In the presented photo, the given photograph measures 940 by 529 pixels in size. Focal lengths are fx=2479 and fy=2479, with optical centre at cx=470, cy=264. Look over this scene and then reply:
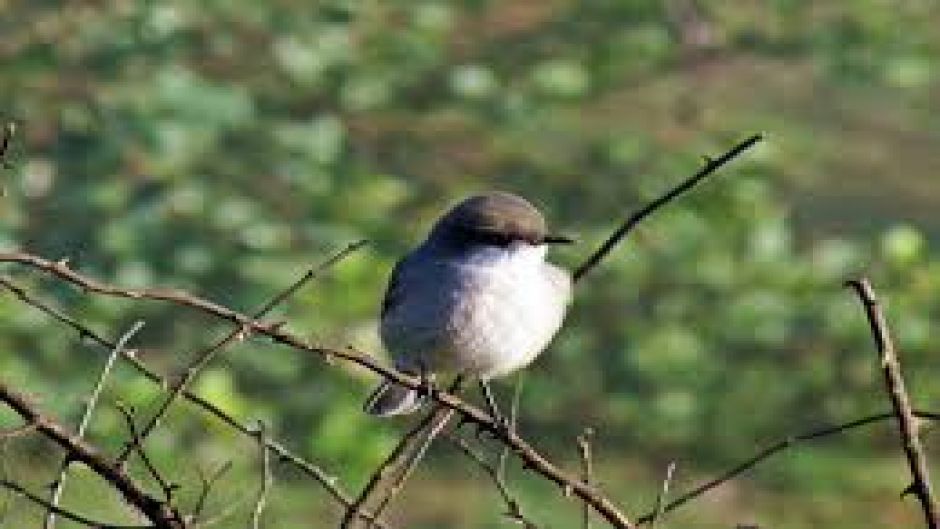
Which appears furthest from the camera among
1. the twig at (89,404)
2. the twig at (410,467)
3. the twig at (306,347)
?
the twig at (410,467)

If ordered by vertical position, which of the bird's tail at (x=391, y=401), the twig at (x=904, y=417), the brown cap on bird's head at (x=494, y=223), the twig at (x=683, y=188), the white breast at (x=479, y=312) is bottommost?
the bird's tail at (x=391, y=401)

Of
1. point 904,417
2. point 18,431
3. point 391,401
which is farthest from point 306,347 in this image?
point 391,401

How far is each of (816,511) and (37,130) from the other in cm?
296

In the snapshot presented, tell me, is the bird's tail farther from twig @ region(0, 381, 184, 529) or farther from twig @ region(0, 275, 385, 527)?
twig @ region(0, 381, 184, 529)

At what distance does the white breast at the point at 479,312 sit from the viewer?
3.71 m

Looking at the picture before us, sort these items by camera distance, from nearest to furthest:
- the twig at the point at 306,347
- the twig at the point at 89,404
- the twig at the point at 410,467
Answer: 1. the twig at the point at 306,347
2. the twig at the point at 89,404
3. the twig at the point at 410,467

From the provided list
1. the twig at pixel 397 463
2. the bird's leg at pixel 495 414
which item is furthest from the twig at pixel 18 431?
the bird's leg at pixel 495 414

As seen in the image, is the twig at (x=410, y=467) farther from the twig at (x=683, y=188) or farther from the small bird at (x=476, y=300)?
the small bird at (x=476, y=300)

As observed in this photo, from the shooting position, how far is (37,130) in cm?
851

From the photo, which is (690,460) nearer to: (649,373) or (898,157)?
(649,373)

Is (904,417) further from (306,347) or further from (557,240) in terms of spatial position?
(557,240)

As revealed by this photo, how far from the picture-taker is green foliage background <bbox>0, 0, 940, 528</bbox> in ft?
24.7

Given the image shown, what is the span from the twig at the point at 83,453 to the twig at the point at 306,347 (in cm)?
12

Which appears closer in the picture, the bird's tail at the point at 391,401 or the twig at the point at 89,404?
the twig at the point at 89,404
